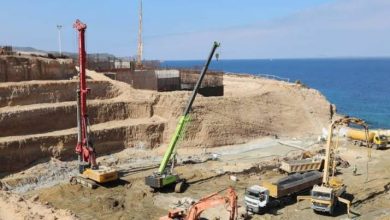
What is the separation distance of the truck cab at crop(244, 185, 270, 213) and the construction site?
0.06 metres

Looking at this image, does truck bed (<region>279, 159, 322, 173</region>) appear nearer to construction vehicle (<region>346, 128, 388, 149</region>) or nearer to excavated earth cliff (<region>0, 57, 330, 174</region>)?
excavated earth cliff (<region>0, 57, 330, 174</region>)

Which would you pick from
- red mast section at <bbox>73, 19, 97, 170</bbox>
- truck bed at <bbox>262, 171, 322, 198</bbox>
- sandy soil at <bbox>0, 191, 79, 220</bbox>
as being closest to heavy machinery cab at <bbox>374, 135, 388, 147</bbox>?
truck bed at <bbox>262, 171, 322, 198</bbox>

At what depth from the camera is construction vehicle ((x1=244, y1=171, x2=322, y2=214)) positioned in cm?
2678

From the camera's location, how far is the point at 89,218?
2677 centimetres

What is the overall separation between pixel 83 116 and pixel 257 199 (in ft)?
43.7

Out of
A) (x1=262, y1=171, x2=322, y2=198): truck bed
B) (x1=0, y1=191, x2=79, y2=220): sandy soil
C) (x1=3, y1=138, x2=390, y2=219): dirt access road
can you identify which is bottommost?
(x1=3, y1=138, x2=390, y2=219): dirt access road

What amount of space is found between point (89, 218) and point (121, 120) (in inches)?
633

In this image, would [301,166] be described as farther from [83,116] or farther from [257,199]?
[83,116]

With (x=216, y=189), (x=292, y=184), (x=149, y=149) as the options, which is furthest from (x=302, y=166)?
(x=149, y=149)

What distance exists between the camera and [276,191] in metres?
27.8

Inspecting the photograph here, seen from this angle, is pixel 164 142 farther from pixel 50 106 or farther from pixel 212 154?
pixel 50 106

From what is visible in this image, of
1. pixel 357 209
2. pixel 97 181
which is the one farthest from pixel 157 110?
pixel 357 209

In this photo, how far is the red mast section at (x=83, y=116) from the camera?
3203cm

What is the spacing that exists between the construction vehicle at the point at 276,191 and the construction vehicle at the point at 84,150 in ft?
32.1
